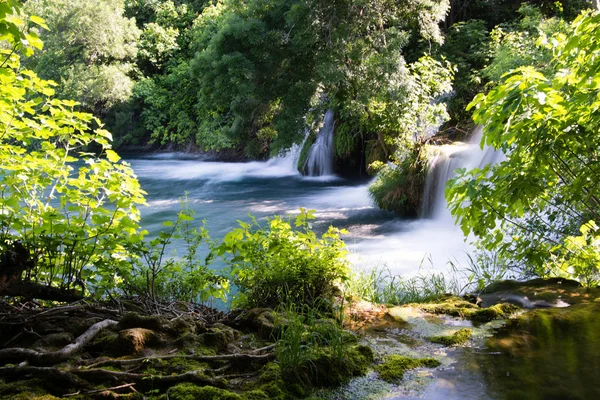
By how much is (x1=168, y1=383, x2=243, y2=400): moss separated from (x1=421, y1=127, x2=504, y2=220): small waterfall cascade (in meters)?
9.94

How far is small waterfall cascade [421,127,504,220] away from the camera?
11.8m

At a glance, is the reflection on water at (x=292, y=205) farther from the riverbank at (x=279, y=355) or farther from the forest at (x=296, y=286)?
the riverbank at (x=279, y=355)

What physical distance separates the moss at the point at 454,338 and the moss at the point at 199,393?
176 centimetres

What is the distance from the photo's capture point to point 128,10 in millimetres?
31594

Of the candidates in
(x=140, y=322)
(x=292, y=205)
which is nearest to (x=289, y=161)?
(x=292, y=205)

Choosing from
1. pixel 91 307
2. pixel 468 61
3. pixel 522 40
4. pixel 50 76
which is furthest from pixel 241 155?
pixel 91 307

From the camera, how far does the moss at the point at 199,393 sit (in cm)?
262

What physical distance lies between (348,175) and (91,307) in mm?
15766

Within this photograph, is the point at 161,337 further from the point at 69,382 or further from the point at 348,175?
the point at 348,175

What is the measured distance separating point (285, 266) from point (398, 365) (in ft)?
4.99

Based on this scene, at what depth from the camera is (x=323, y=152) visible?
19406mm

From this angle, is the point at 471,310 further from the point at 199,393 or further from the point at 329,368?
the point at 199,393

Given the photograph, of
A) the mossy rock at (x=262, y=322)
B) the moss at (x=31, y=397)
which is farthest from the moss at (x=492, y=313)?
the moss at (x=31, y=397)

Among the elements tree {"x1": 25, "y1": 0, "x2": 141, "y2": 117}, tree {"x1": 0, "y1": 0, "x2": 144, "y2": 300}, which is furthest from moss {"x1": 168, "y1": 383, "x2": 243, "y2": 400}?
tree {"x1": 25, "y1": 0, "x2": 141, "y2": 117}
